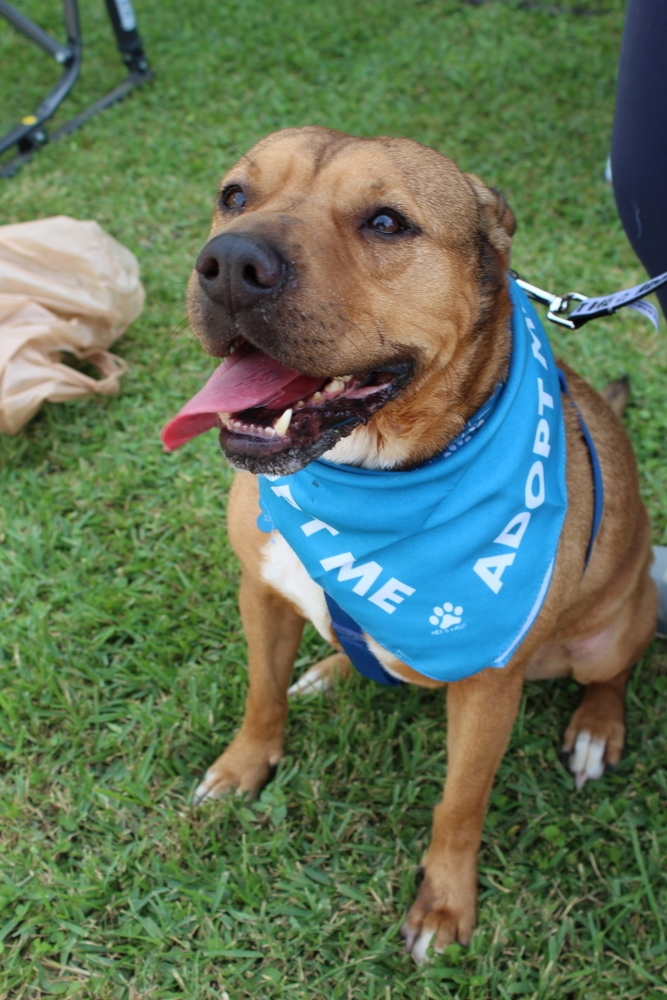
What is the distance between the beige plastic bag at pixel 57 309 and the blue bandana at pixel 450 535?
7.02ft

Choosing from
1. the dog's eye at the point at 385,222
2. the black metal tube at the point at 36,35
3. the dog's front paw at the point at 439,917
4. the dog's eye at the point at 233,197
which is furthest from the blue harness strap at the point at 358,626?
the black metal tube at the point at 36,35

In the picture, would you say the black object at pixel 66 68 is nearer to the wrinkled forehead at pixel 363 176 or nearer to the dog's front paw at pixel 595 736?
the wrinkled forehead at pixel 363 176

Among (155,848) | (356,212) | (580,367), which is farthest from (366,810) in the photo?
(580,367)

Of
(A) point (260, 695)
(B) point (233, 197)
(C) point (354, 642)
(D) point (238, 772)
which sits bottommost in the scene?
(D) point (238, 772)

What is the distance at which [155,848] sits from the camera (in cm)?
277

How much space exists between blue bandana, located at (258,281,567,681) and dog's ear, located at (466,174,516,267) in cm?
26

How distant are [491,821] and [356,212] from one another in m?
2.00

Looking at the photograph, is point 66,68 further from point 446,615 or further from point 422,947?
point 422,947

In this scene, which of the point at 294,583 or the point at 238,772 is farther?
the point at 238,772

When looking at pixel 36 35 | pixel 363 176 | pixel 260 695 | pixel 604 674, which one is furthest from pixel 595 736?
pixel 36 35

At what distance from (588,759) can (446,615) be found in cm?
109

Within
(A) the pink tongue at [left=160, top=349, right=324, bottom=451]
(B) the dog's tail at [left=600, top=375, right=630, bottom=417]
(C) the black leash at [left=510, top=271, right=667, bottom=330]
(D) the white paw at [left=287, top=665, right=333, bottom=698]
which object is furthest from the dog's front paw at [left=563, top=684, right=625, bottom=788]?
(A) the pink tongue at [left=160, top=349, right=324, bottom=451]

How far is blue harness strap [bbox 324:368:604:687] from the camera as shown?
2545mm

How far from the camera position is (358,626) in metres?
2.55
